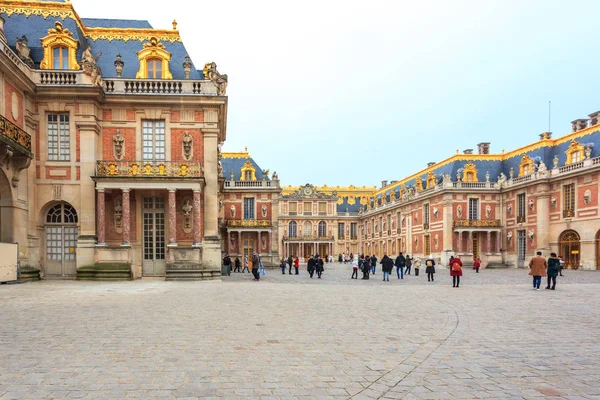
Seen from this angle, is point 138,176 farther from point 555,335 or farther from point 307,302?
point 555,335

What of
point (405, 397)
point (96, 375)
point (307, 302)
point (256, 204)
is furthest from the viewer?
point (256, 204)

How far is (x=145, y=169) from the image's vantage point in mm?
19938

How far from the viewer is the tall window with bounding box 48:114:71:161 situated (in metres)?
20.0

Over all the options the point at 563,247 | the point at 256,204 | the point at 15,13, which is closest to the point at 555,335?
the point at 15,13

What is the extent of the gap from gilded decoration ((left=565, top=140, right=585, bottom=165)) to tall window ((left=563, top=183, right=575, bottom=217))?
83.9 inches

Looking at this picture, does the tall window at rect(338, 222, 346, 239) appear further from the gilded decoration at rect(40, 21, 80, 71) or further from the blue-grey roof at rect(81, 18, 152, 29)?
the gilded decoration at rect(40, 21, 80, 71)

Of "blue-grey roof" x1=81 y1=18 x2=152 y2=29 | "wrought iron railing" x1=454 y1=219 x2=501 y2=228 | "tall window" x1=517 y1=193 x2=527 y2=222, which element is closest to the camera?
"blue-grey roof" x1=81 y1=18 x2=152 y2=29

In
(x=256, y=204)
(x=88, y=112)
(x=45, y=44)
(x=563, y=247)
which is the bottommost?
(x=563, y=247)

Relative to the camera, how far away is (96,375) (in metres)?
5.43

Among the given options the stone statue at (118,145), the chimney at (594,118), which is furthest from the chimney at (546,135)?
the stone statue at (118,145)

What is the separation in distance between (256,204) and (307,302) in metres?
34.3

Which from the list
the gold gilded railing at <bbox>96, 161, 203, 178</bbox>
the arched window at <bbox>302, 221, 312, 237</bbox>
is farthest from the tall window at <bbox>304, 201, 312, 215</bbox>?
the gold gilded railing at <bbox>96, 161, 203, 178</bbox>

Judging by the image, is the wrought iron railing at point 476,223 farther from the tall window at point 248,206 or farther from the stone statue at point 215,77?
the stone statue at point 215,77

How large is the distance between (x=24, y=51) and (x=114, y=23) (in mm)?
5863
